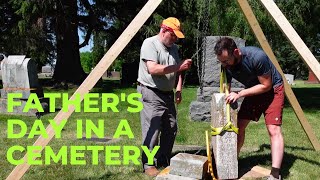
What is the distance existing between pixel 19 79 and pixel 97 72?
6771mm

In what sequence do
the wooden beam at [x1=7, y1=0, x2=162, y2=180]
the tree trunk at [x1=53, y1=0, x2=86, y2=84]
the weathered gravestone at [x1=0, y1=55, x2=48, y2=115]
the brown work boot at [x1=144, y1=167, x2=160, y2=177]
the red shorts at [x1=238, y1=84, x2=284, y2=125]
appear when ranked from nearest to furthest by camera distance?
the wooden beam at [x1=7, y1=0, x2=162, y2=180]
the red shorts at [x1=238, y1=84, x2=284, y2=125]
the brown work boot at [x1=144, y1=167, x2=160, y2=177]
the weathered gravestone at [x1=0, y1=55, x2=48, y2=115]
the tree trunk at [x1=53, y1=0, x2=86, y2=84]

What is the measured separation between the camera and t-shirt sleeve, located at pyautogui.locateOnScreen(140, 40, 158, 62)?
4.15 meters

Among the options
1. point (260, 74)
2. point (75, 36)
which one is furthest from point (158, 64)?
point (75, 36)

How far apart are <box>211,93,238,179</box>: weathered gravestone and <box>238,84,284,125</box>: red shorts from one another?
423mm

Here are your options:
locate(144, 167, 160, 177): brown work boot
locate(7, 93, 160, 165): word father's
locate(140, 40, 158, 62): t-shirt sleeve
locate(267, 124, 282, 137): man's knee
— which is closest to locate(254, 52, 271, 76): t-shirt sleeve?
locate(267, 124, 282, 137): man's knee

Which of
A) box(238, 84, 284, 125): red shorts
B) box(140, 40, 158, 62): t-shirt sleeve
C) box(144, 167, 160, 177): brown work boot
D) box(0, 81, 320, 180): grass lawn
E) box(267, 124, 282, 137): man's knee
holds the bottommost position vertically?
box(0, 81, 320, 180): grass lawn

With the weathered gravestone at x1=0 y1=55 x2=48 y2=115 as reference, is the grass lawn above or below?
below

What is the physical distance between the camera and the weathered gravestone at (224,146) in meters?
4.02

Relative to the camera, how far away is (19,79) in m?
10.0

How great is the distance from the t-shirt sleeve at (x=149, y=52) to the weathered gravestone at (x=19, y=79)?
6.41m

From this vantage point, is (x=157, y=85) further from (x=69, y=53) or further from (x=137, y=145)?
(x=69, y=53)

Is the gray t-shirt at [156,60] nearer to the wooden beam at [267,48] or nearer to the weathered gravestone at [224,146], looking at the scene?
the weathered gravestone at [224,146]

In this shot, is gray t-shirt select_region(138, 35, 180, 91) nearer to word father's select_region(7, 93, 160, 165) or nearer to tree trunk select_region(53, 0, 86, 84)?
word father's select_region(7, 93, 160, 165)

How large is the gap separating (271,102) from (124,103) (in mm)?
8229
